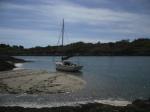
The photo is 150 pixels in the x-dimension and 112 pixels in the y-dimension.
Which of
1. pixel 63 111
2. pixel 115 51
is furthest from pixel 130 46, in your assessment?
pixel 63 111

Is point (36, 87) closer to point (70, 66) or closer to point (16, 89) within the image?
point (16, 89)

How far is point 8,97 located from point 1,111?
24.8 ft

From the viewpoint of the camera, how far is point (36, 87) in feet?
103

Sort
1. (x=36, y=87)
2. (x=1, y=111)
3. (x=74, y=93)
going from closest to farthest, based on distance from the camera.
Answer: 1. (x=1, y=111)
2. (x=74, y=93)
3. (x=36, y=87)

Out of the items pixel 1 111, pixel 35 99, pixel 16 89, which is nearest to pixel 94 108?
pixel 1 111

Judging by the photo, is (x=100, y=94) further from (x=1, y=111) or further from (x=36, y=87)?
(x=1, y=111)

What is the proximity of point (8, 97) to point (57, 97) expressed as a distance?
12.7ft

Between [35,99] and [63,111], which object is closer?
[63,111]

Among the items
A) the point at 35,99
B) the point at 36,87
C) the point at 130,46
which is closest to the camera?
the point at 35,99

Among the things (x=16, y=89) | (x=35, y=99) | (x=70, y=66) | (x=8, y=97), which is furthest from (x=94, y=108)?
(x=70, y=66)

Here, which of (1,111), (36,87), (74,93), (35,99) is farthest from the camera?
(36,87)

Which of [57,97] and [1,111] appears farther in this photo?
[57,97]

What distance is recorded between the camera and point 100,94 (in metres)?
28.5

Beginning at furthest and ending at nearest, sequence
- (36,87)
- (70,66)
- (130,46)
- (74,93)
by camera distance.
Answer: (130,46) < (70,66) < (36,87) < (74,93)
